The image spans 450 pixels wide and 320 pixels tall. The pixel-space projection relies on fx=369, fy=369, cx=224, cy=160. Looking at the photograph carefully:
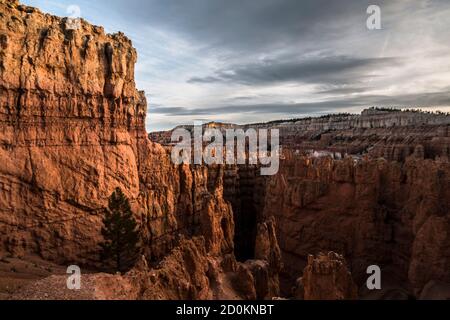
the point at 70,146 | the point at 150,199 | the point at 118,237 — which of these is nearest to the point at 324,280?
the point at 118,237

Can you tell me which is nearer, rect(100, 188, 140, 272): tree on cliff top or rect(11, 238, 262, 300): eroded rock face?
rect(11, 238, 262, 300): eroded rock face

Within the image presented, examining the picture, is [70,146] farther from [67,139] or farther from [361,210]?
[361,210]

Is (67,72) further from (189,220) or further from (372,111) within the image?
(372,111)

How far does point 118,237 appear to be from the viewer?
893 inches

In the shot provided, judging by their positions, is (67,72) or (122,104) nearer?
(67,72)

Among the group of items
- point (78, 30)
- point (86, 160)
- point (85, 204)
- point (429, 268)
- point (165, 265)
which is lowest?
point (429, 268)

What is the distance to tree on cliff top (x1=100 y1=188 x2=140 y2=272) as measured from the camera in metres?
22.5

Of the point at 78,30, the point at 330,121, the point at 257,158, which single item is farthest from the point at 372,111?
the point at 78,30

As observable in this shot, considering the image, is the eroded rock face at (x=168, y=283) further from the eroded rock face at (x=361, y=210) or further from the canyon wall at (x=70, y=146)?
the eroded rock face at (x=361, y=210)

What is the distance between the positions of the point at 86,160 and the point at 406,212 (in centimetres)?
2276

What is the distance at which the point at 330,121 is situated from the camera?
13188 cm

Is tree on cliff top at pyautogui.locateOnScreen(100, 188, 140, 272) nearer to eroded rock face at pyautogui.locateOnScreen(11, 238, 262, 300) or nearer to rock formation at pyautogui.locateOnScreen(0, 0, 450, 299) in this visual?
rock formation at pyautogui.locateOnScreen(0, 0, 450, 299)

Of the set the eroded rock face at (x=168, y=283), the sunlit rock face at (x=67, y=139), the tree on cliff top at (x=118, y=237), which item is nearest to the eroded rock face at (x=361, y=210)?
the sunlit rock face at (x=67, y=139)

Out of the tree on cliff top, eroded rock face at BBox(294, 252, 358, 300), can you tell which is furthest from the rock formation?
the tree on cliff top
